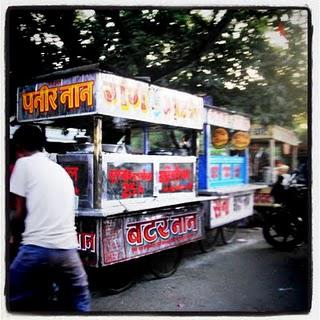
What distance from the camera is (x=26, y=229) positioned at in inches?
109

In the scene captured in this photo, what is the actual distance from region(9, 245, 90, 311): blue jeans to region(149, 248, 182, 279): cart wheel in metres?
0.54

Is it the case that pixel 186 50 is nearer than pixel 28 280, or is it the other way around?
pixel 28 280

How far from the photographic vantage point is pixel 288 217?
3.21 metres

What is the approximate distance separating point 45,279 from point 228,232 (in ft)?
4.80

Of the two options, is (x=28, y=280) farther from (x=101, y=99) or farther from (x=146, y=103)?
(x=146, y=103)

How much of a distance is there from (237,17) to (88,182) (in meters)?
1.62

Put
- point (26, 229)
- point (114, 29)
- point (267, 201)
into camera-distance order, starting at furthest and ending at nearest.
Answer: point (267, 201)
point (114, 29)
point (26, 229)

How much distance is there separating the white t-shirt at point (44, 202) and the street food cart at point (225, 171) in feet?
3.98

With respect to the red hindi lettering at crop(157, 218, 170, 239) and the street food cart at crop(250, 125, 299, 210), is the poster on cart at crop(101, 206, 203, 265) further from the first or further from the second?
the street food cart at crop(250, 125, 299, 210)

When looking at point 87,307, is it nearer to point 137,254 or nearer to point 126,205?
point 137,254

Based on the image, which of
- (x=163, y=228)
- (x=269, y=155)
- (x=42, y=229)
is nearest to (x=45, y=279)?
(x=42, y=229)

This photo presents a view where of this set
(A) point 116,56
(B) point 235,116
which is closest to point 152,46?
(A) point 116,56

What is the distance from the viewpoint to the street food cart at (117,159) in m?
2.87

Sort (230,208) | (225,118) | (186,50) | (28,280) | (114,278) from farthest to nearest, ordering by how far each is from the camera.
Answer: (230,208)
(225,118)
(186,50)
(114,278)
(28,280)
